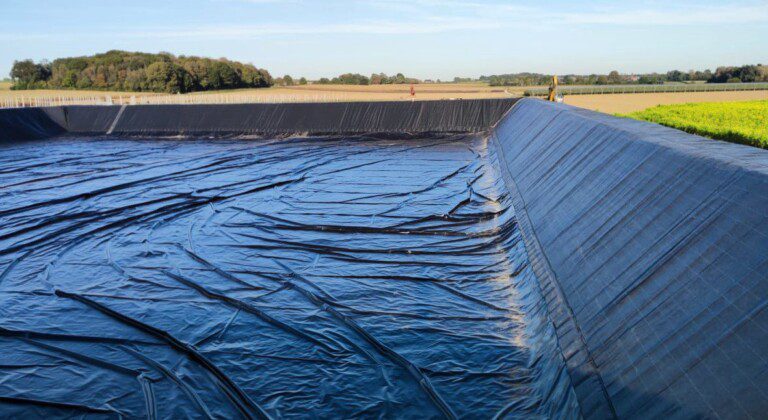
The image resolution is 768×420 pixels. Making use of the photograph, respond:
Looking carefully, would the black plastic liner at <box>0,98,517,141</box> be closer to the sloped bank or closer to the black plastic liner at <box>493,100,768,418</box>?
the sloped bank

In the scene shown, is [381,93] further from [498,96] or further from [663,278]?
[663,278]

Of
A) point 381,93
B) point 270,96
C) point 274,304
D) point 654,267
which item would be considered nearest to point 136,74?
point 381,93

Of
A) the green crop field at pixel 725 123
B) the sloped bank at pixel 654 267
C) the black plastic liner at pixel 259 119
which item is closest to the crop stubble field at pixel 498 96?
the black plastic liner at pixel 259 119

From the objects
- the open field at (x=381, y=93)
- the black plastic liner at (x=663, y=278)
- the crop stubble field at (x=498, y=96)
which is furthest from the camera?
the open field at (x=381, y=93)

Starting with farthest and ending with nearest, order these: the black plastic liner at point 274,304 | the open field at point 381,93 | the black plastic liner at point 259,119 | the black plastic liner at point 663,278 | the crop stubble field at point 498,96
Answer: the open field at point 381,93, the crop stubble field at point 498,96, the black plastic liner at point 259,119, the black plastic liner at point 274,304, the black plastic liner at point 663,278

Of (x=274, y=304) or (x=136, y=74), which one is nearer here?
(x=274, y=304)

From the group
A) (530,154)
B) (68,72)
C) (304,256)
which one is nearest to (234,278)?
(304,256)

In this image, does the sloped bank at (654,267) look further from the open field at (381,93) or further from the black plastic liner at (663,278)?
the open field at (381,93)
